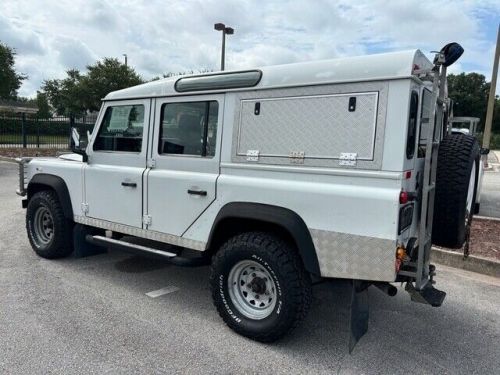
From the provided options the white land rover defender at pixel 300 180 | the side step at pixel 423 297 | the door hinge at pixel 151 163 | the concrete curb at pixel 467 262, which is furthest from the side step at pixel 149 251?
the concrete curb at pixel 467 262

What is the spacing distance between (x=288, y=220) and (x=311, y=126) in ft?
2.37

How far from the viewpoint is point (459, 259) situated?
5539 millimetres

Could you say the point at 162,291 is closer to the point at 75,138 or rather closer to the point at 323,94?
the point at 75,138

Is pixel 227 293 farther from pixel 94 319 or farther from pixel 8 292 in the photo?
pixel 8 292

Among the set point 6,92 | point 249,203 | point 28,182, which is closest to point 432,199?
point 249,203

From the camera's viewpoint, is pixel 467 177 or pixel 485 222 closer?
pixel 467 177

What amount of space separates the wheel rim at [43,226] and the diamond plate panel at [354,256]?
3.73 meters

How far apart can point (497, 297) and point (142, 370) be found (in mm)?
3716

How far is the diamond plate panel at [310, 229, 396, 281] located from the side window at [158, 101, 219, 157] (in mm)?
1316

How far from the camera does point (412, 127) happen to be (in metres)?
3.07

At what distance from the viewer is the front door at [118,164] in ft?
14.3

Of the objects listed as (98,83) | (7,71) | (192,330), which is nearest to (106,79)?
(98,83)

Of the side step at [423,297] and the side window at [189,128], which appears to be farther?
the side window at [189,128]

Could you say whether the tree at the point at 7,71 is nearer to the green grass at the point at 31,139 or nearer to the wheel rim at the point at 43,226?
the green grass at the point at 31,139
